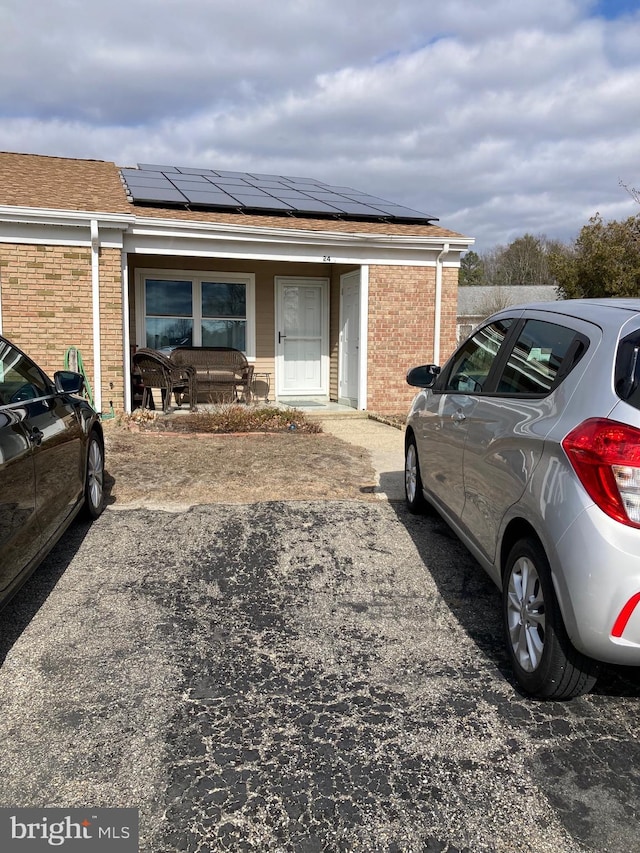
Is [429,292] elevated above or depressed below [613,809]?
above

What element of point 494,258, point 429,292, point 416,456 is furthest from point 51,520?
point 494,258

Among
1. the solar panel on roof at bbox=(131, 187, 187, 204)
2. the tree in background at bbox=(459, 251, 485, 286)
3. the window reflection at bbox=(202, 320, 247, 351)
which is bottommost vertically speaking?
the window reflection at bbox=(202, 320, 247, 351)

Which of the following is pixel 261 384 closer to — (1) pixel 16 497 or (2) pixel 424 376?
(2) pixel 424 376

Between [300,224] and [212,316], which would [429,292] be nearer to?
[300,224]

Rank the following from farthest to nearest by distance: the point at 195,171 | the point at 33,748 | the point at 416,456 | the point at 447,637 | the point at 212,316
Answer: the point at 195,171 → the point at 212,316 → the point at 416,456 → the point at 447,637 → the point at 33,748

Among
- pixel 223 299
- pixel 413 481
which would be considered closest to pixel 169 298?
pixel 223 299

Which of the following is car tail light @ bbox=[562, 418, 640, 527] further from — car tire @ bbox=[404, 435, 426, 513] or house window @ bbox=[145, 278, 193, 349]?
house window @ bbox=[145, 278, 193, 349]

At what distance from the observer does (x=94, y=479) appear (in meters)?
5.22

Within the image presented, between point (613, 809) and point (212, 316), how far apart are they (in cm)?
1123

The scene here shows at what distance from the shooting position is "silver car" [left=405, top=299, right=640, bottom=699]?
225 centimetres

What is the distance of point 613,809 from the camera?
214 centimetres

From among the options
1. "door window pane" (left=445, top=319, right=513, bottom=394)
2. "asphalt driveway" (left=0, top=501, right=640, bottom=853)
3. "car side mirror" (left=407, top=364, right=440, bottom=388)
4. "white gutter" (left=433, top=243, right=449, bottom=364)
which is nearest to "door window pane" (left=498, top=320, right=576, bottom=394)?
"door window pane" (left=445, top=319, right=513, bottom=394)

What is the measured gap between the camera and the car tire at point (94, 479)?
4980mm

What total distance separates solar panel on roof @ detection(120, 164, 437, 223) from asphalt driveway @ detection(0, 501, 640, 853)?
8389mm
